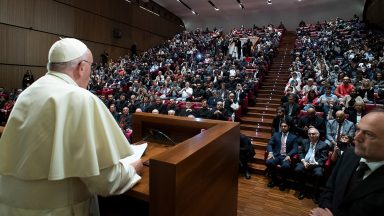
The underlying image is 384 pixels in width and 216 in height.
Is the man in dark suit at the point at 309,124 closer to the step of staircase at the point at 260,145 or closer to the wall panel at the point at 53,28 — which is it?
the step of staircase at the point at 260,145

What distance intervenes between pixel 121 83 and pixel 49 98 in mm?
9397

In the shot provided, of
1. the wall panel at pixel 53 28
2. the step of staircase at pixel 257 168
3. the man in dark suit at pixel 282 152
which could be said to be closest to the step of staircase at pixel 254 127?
the step of staircase at pixel 257 168

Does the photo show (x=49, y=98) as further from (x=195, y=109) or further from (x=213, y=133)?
(x=195, y=109)

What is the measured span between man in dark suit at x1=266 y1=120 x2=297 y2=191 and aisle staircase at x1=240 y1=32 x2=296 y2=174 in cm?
40

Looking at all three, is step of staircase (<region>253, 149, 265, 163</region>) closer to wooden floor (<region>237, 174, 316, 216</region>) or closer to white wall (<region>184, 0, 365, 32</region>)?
wooden floor (<region>237, 174, 316, 216</region>)

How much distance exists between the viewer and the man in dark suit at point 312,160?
11.5 feet

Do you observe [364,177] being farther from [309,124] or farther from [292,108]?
[292,108]

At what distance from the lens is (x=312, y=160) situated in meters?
3.69

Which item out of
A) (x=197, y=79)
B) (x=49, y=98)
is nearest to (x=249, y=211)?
(x=49, y=98)

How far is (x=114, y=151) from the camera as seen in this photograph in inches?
36.6

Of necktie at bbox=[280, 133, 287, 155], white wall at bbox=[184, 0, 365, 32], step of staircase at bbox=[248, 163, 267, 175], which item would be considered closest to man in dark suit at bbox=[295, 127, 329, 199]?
necktie at bbox=[280, 133, 287, 155]

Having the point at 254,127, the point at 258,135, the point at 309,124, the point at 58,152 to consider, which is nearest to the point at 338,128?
the point at 309,124

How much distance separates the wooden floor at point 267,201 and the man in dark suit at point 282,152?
18 centimetres

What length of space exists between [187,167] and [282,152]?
11.4ft
